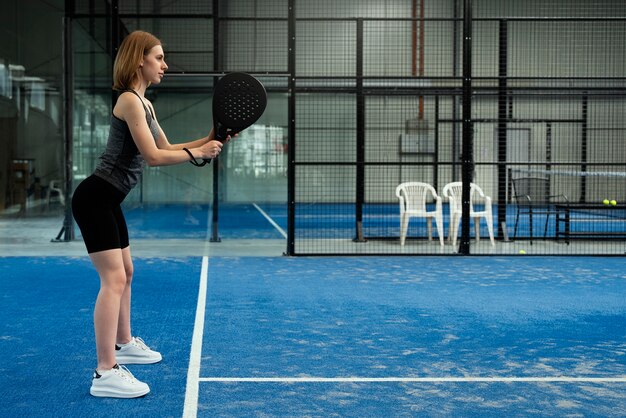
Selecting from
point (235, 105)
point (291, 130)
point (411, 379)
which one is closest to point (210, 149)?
point (235, 105)

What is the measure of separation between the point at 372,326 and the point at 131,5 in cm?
918

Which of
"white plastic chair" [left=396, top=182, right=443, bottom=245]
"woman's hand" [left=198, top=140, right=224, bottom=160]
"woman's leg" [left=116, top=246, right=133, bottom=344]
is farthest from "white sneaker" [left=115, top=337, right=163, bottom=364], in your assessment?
"white plastic chair" [left=396, top=182, right=443, bottom=245]

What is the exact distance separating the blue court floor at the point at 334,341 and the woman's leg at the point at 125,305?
8.7 inches

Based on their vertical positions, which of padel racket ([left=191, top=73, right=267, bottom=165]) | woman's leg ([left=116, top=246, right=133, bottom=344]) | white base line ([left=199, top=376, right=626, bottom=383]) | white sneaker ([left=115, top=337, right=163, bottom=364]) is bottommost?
white base line ([left=199, top=376, right=626, bottom=383])

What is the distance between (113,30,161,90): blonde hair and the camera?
12.7ft

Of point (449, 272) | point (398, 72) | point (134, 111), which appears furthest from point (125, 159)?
point (398, 72)

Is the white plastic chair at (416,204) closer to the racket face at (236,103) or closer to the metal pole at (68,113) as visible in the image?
the metal pole at (68,113)

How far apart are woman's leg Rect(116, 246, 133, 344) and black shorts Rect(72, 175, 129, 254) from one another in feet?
0.95

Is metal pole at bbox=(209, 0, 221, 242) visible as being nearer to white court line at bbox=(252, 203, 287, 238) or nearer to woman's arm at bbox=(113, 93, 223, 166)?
white court line at bbox=(252, 203, 287, 238)

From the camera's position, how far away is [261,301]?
6.63 meters

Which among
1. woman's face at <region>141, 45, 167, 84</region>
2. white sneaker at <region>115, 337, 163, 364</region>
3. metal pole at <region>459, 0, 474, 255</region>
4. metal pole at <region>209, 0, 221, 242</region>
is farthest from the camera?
metal pole at <region>209, 0, 221, 242</region>

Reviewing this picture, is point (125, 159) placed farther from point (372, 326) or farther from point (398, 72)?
point (398, 72)

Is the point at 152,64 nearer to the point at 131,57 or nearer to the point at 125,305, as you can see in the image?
the point at 131,57

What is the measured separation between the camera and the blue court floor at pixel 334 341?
3.78 m
